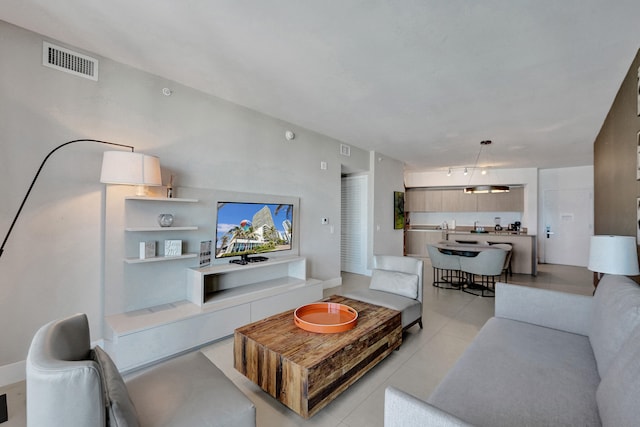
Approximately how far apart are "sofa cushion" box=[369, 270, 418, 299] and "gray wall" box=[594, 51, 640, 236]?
1.91m

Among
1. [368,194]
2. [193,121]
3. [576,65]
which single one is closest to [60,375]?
[193,121]

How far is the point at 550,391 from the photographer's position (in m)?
1.42

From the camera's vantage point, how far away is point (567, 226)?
Result: 24.5 ft

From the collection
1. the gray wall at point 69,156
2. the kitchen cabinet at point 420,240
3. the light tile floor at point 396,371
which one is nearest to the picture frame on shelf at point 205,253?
the gray wall at point 69,156

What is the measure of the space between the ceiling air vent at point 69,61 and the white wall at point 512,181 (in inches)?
328

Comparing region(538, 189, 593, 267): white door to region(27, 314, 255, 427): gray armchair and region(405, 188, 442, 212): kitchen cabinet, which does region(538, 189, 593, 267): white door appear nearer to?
region(405, 188, 442, 212): kitchen cabinet

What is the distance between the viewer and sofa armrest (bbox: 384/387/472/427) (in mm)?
917

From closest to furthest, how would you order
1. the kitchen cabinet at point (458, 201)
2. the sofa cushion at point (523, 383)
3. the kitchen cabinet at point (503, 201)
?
the sofa cushion at point (523, 383), the kitchen cabinet at point (503, 201), the kitchen cabinet at point (458, 201)

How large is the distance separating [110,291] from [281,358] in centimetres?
191

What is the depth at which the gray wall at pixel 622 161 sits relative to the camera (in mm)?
2447

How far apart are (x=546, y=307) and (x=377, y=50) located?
248 centimetres

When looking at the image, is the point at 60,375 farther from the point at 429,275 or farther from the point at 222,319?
the point at 429,275

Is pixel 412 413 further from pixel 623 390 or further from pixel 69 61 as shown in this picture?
pixel 69 61

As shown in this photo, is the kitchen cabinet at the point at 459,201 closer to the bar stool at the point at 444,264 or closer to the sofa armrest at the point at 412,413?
the bar stool at the point at 444,264
